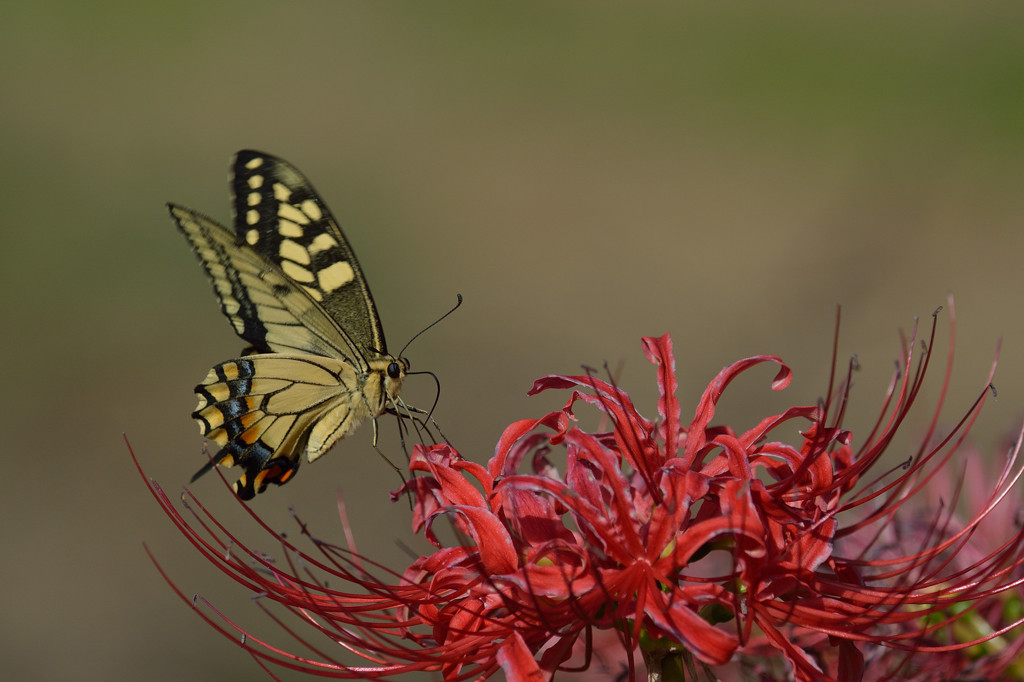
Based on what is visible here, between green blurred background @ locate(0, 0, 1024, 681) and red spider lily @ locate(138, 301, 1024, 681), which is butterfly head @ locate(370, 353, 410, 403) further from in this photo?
green blurred background @ locate(0, 0, 1024, 681)

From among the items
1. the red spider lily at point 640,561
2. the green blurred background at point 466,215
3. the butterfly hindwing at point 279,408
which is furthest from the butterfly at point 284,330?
the green blurred background at point 466,215

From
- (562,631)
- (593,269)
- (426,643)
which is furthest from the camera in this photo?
(593,269)

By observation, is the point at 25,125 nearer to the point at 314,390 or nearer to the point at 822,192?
the point at 822,192

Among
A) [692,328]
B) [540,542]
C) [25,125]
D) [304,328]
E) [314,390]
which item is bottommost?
[692,328]

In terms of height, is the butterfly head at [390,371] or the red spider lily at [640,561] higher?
the butterfly head at [390,371]

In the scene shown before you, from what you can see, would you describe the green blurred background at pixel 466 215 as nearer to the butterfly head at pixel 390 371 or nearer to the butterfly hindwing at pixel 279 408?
the butterfly hindwing at pixel 279 408

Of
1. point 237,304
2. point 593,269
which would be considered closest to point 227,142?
point 593,269

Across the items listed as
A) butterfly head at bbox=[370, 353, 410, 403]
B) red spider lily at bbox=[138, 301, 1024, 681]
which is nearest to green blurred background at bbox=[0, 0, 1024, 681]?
butterfly head at bbox=[370, 353, 410, 403]
